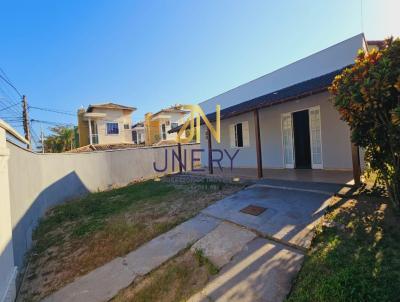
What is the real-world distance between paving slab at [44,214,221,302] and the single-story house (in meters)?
3.99

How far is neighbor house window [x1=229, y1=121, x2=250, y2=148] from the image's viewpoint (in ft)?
35.6

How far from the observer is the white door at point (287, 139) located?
888 centimetres

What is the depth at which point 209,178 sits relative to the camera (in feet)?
29.6

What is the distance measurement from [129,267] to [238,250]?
1.81 meters

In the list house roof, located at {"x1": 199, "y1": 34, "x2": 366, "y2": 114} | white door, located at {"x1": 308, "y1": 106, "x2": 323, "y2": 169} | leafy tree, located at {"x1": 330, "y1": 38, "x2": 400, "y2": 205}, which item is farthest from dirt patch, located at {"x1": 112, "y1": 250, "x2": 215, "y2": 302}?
house roof, located at {"x1": 199, "y1": 34, "x2": 366, "y2": 114}

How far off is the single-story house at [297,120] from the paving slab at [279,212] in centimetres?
162

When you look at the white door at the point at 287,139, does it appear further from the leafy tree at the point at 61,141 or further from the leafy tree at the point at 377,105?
the leafy tree at the point at 61,141

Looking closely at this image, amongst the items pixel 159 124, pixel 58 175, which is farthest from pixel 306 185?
pixel 159 124

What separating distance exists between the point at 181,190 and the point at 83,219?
10.3 feet

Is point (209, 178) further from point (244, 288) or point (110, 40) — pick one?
point (110, 40)

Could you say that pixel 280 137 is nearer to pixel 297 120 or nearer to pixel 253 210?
pixel 297 120

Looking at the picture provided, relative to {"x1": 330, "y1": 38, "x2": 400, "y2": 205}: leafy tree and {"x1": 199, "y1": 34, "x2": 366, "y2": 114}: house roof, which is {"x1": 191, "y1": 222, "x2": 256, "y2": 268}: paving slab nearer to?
{"x1": 330, "y1": 38, "x2": 400, "y2": 205}: leafy tree

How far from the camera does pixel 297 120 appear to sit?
868 cm

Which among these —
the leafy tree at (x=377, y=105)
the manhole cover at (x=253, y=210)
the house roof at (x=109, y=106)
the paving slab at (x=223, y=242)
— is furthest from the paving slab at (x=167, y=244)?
the house roof at (x=109, y=106)
